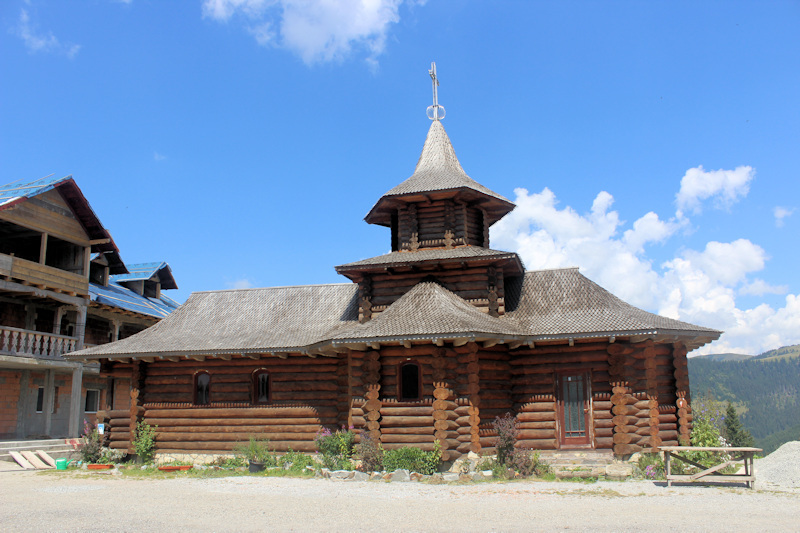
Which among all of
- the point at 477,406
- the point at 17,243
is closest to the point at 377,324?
the point at 477,406

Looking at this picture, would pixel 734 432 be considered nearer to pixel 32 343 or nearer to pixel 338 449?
pixel 338 449

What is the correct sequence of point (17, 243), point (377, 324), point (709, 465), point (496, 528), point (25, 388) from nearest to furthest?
point (496, 528) < point (709, 465) < point (377, 324) < point (25, 388) < point (17, 243)

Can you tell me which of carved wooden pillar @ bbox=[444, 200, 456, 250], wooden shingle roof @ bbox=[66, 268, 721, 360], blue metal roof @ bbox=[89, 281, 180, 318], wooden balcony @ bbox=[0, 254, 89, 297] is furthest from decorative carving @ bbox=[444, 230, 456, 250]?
blue metal roof @ bbox=[89, 281, 180, 318]

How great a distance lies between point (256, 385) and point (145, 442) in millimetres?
4180

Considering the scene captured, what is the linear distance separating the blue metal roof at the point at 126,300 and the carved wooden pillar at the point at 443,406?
67.6 ft

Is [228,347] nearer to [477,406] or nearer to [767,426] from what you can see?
[477,406]

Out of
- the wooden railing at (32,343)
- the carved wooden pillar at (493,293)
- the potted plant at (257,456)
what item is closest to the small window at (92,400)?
the wooden railing at (32,343)

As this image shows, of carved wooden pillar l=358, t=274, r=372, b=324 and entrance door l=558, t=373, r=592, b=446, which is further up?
carved wooden pillar l=358, t=274, r=372, b=324

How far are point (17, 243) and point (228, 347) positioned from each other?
1591cm

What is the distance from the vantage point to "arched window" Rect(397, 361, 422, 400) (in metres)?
18.8

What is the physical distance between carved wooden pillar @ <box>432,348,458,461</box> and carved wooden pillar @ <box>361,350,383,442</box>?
1697 mm

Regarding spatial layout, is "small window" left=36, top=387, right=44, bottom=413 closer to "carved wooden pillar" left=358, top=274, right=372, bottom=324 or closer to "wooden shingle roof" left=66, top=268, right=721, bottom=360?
"wooden shingle roof" left=66, top=268, right=721, bottom=360

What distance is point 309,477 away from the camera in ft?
59.9

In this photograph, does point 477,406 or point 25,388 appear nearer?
→ point 477,406
